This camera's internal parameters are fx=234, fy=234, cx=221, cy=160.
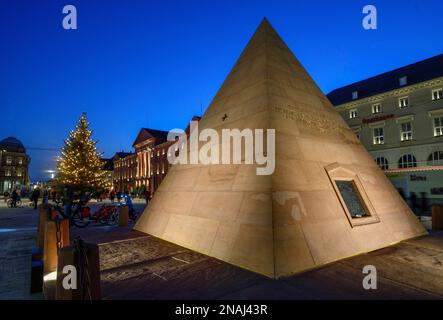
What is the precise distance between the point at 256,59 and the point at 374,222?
6367 millimetres

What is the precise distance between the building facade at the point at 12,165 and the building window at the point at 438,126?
3556 inches

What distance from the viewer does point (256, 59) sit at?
847cm

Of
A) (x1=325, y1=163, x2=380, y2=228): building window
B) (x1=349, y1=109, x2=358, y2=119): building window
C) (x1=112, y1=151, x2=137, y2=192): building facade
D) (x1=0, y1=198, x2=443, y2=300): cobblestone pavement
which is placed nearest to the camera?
(x1=0, y1=198, x2=443, y2=300): cobblestone pavement

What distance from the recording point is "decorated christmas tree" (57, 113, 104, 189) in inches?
845

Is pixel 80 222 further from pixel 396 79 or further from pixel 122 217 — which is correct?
pixel 396 79

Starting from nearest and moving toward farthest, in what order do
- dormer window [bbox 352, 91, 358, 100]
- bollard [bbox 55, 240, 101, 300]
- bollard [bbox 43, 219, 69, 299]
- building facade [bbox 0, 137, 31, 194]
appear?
bollard [bbox 55, 240, 101, 300]
bollard [bbox 43, 219, 69, 299]
dormer window [bbox 352, 91, 358, 100]
building facade [bbox 0, 137, 31, 194]

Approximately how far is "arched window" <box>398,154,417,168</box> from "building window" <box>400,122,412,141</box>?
214cm

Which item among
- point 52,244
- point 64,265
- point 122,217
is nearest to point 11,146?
point 122,217

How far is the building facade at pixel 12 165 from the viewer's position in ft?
223

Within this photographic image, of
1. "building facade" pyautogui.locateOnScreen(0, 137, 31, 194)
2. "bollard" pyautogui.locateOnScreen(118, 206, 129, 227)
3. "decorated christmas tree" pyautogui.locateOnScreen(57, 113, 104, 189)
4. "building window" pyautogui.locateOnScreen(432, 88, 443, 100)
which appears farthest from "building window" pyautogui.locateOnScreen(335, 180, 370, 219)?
"building facade" pyautogui.locateOnScreen(0, 137, 31, 194)

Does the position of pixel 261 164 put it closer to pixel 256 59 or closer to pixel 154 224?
pixel 154 224

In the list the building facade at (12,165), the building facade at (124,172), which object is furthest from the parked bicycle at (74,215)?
the building facade at (12,165)

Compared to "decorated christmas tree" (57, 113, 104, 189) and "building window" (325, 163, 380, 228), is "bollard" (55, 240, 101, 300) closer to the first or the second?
"building window" (325, 163, 380, 228)

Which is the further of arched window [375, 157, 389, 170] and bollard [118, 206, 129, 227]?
arched window [375, 157, 389, 170]
